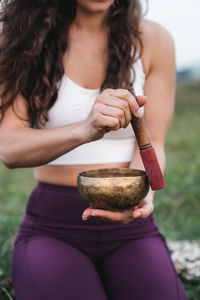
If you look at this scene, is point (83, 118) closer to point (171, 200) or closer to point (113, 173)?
point (113, 173)

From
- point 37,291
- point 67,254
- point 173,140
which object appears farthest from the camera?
point 173,140

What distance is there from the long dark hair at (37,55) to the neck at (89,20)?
0.05m

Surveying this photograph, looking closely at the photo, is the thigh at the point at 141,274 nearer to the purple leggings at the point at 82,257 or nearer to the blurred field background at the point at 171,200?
the purple leggings at the point at 82,257

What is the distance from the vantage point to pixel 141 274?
1981mm

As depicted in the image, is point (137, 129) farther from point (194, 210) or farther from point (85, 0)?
point (194, 210)

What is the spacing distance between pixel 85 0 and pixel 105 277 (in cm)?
137

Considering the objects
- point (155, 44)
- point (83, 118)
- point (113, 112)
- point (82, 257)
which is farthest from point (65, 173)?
point (155, 44)

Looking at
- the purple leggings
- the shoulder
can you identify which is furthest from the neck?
the purple leggings

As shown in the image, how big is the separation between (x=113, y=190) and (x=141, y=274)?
0.58 meters

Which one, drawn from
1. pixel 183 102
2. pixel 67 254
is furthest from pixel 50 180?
pixel 183 102

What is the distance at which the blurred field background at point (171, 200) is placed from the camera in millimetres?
3040

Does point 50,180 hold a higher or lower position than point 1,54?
lower

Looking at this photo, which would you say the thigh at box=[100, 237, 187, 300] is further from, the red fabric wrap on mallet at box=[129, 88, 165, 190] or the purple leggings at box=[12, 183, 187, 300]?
the red fabric wrap on mallet at box=[129, 88, 165, 190]

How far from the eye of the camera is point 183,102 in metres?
12.9
